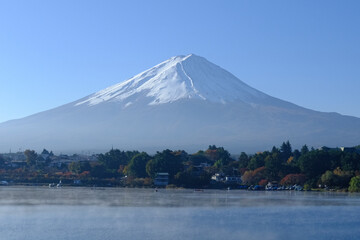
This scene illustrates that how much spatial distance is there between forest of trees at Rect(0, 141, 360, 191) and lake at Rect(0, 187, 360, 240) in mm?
9211

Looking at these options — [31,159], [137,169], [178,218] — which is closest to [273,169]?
[137,169]

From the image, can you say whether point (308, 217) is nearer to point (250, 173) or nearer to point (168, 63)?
point (250, 173)

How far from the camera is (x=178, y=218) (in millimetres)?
24562

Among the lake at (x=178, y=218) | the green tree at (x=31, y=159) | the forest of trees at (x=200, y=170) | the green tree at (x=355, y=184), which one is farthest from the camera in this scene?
the green tree at (x=31, y=159)

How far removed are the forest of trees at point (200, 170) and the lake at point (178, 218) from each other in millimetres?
9211

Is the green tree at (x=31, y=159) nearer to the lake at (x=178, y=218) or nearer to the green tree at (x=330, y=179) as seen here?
the lake at (x=178, y=218)

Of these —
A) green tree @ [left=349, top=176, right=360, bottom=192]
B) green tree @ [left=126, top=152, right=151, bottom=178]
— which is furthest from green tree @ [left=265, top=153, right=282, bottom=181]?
green tree @ [left=126, top=152, right=151, bottom=178]

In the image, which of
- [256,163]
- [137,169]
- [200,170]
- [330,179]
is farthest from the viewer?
[200,170]

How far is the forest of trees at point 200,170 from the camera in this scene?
4303 cm

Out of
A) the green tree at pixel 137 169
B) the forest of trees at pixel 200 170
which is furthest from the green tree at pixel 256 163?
the green tree at pixel 137 169

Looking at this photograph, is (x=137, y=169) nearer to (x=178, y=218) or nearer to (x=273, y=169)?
(x=273, y=169)

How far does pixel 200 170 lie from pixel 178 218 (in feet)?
89.9

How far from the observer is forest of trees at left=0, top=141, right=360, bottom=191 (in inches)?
1694

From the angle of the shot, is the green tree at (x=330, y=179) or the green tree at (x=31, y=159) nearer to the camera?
the green tree at (x=330, y=179)
